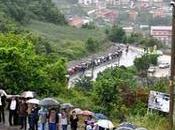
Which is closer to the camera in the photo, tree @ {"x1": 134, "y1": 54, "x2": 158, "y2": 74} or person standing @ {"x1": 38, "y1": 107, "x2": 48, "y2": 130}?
person standing @ {"x1": 38, "y1": 107, "x2": 48, "y2": 130}

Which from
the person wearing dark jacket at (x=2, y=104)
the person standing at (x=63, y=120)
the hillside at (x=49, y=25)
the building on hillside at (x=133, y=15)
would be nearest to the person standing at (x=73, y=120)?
the person standing at (x=63, y=120)

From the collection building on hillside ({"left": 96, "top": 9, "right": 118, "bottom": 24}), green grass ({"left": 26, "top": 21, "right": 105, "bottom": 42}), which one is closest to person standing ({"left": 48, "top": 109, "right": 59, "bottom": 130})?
green grass ({"left": 26, "top": 21, "right": 105, "bottom": 42})

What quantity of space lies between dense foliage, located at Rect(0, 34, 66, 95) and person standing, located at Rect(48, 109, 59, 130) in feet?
15.2

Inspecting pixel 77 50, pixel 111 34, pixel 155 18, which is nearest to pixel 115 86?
pixel 77 50

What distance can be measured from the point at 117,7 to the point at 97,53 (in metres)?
117

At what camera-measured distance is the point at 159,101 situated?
1413cm

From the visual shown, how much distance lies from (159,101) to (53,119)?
289 cm

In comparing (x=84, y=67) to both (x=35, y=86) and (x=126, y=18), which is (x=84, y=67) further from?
(x=126, y=18)

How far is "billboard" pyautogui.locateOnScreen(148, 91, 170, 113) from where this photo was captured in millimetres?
13914

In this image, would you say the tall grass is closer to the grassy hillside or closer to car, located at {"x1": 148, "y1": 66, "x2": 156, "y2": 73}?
car, located at {"x1": 148, "y1": 66, "x2": 156, "y2": 73}

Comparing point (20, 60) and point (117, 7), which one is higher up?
point (20, 60)

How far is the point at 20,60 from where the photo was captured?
18094mm

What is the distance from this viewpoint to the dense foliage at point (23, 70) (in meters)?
17.6

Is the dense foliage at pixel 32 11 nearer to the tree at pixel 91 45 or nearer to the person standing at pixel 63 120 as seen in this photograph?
the tree at pixel 91 45
